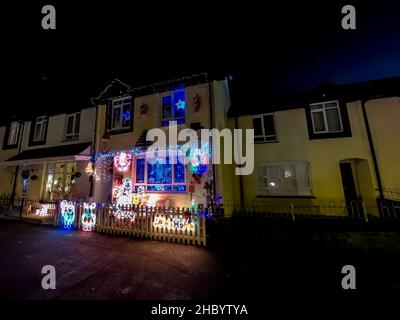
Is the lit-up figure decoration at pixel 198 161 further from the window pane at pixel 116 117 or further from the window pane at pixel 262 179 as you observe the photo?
the window pane at pixel 116 117

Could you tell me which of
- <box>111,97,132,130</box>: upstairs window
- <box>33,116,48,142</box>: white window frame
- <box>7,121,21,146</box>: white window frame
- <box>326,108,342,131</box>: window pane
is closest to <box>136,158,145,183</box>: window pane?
<box>111,97,132,130</box>: upstairs window

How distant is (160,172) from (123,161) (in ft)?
7.42

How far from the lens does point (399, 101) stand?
7750 mm

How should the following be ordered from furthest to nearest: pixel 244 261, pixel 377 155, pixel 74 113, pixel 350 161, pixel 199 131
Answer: pixel 74 113 → pixel 350 161 → pixel 199 131 → pixel 377 155 → pixel 244 261

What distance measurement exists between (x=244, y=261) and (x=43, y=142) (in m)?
15.8

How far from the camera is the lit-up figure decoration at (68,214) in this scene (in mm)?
7829

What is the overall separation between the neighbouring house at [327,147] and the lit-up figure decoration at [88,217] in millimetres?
7296

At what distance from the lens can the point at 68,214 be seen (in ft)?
26.0

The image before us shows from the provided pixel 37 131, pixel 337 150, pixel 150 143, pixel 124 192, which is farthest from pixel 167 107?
pixel 37 131

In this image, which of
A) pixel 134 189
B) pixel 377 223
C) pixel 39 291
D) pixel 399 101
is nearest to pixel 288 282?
pixel 377 223

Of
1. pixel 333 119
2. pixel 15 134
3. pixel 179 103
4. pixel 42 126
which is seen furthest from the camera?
pixel 15 134

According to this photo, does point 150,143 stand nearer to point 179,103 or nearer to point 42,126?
point 179,103

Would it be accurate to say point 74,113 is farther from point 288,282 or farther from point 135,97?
point 288,282

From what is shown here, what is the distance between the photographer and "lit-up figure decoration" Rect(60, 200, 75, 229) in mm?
7829
